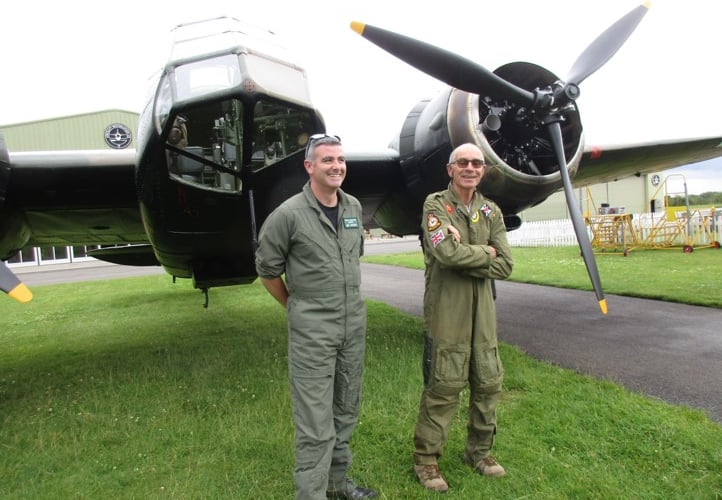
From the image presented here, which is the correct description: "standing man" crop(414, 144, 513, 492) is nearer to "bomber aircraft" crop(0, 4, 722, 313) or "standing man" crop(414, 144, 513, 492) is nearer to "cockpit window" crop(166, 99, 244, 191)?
"bomber aircraft" crop(0, 4, 722, 313)

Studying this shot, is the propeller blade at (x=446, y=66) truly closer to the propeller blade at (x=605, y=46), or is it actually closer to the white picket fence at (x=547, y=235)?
the propeller blade at (x=605, y=46)

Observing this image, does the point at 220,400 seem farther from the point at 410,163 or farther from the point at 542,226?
the point at 542,226

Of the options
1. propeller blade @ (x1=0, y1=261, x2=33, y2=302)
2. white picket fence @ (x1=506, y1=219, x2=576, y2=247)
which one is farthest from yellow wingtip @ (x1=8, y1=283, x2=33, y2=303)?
white picket fence @ (x1=506, y1=219, x2=576, y2=247)

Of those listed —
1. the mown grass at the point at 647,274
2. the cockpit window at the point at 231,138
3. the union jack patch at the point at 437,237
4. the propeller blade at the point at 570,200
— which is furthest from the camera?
the mown grass at the point at 647,274

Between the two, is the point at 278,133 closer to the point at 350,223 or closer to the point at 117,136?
the point at 350,223

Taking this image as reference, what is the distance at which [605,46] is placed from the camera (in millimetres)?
4988

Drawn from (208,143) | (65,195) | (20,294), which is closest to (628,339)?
(208,143)

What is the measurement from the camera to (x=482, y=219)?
2982 millimetres

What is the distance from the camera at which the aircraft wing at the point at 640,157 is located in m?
6.41

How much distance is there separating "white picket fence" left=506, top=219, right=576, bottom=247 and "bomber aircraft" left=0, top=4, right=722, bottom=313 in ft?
59.9

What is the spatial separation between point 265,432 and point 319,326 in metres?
1.57

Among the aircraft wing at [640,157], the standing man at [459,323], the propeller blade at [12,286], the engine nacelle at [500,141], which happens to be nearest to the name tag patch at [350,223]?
the standing man at [459,323]

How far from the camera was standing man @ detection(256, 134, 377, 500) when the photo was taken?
94.7 inches

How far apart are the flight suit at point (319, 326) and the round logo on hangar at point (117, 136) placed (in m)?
25.0
